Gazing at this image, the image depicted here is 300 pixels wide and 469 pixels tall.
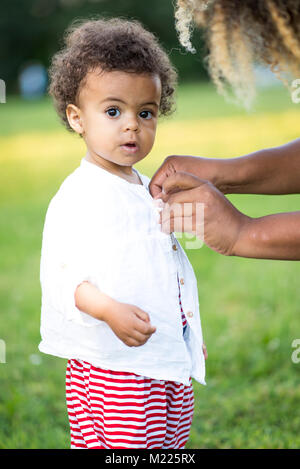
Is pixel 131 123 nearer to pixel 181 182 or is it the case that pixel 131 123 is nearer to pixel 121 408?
pixel 181 182

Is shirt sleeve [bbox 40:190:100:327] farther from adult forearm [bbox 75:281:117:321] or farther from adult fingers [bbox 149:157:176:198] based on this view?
adult fingers [bbox 149:157:176:198]

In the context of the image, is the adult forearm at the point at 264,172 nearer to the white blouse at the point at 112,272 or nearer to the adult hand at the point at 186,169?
the adult hand at the point at 186,169

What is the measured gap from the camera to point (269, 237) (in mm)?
1742

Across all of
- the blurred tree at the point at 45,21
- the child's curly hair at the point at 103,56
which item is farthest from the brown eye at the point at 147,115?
the blurred tree at the point at 45,21

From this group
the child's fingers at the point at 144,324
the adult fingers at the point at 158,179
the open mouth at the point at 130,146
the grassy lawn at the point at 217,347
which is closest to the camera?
the child's fingers at the point at 144,324

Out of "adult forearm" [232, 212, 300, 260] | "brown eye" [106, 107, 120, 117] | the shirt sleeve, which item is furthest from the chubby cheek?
"adult forearm" [232, 212, 300, 260]

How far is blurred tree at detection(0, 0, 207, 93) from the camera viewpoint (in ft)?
104

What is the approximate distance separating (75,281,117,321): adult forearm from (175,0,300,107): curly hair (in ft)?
3.19

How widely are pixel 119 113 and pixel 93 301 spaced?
1.67 ft

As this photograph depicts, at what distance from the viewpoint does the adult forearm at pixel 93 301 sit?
1.67m

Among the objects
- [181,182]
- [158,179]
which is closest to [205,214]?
[181,182]

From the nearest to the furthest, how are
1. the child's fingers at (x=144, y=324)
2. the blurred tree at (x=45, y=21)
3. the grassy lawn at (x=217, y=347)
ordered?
the child's fingers at (x=144, y=324) < the grassy lawn at (x=217, y=347) < the blurred tree at (x=45, y=21)

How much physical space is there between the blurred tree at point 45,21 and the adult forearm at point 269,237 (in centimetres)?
3043

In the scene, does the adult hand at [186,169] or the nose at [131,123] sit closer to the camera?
the nose at [131,123]
